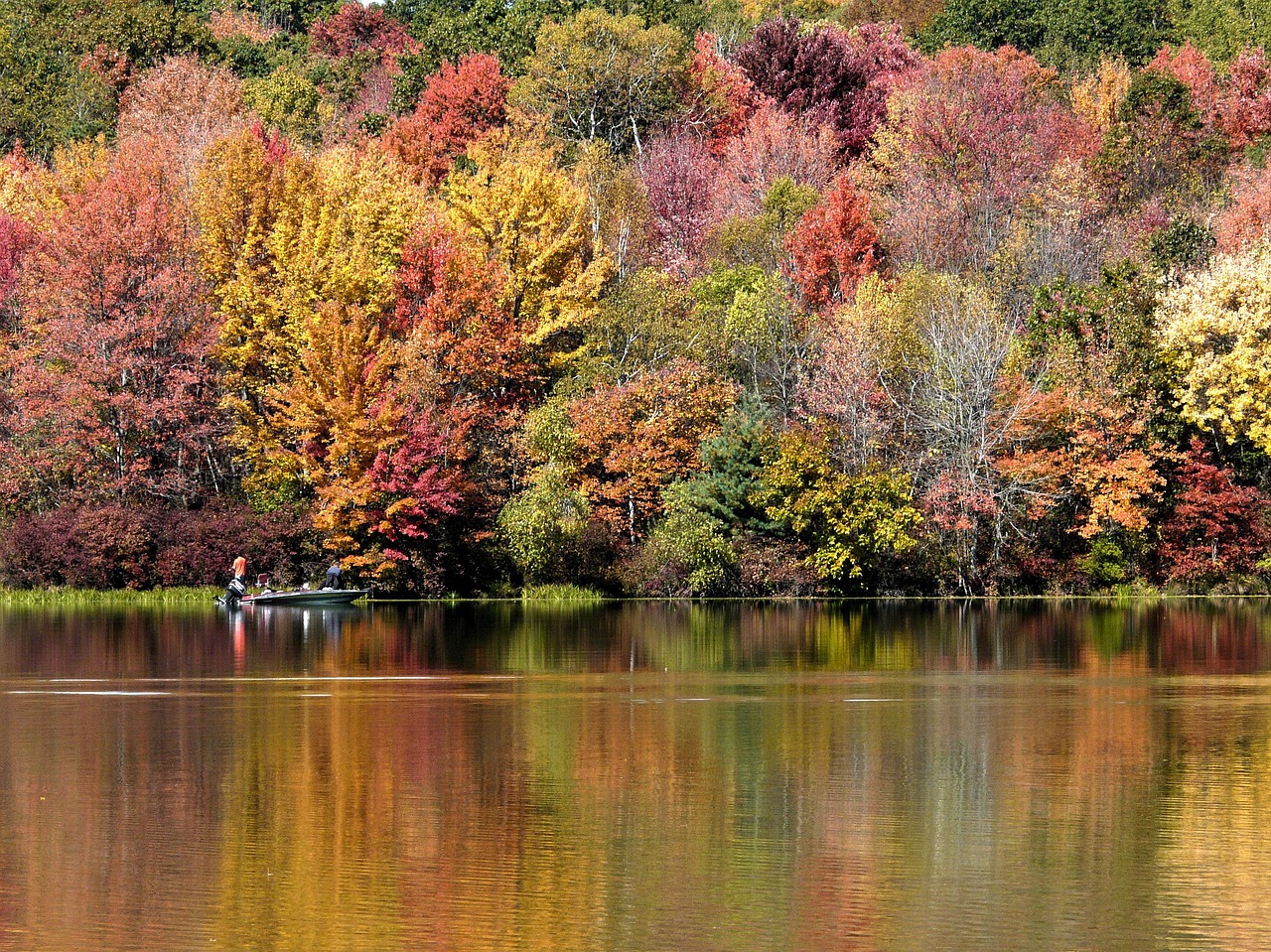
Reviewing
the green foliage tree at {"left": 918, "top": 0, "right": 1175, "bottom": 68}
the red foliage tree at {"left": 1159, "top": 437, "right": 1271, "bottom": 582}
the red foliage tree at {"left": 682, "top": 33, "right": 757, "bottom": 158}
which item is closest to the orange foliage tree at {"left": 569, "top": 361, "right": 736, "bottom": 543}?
the red foliage tree at {"left": 1159, "top": 437, "right": 1271, "bottom": 582}

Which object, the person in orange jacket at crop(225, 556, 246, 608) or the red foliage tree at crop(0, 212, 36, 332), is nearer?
the person in orange jacket at crop(225, 556, 246, 608)

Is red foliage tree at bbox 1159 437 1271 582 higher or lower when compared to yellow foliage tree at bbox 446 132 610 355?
lower

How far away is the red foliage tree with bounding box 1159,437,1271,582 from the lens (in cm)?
6556

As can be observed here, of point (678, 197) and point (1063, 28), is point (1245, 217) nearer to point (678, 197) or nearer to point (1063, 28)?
point (678, 197)

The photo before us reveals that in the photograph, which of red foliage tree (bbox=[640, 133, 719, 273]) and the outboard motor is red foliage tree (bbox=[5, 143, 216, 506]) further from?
red foliage tree (bbox=[640, 133, 719, 273])

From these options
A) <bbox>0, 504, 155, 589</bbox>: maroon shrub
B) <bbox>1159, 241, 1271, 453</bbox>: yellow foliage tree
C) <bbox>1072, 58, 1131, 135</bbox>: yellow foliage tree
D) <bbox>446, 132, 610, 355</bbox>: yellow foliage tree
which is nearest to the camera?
<bbox>1159, 241, 1271, 453</bbox>: yellow foliage tree

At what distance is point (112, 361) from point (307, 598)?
1176cm

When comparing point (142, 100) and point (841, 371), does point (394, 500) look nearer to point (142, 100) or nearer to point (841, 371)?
point (841, 371)

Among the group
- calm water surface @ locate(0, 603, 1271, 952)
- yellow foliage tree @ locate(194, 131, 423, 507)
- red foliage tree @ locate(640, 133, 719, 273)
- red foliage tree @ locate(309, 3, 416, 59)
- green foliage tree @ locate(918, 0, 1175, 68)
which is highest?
red foliage tree @ locate(309, 3, 416, 59)

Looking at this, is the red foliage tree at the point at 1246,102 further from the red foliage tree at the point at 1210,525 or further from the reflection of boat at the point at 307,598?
the reflection of boat at the point at 307,598

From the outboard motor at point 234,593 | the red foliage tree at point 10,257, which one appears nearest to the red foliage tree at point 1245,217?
the outboard motor at point 234,593

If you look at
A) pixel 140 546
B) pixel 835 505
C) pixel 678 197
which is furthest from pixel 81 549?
pixel 678 197

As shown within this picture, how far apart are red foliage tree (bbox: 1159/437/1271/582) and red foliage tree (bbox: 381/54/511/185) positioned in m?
45.1

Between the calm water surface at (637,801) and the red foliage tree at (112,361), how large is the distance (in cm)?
2674
